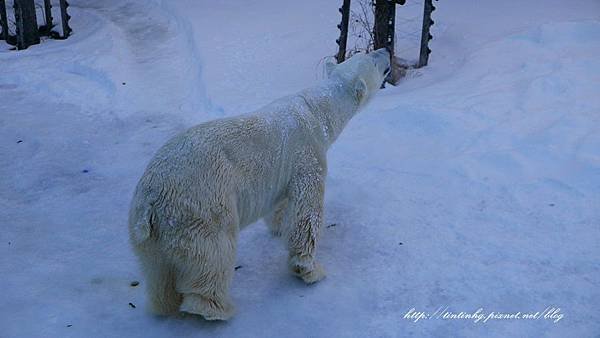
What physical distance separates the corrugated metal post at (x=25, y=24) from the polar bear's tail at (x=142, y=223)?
6215 mm

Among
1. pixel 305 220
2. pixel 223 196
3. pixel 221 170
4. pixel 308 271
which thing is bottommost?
→ pixel 308 271

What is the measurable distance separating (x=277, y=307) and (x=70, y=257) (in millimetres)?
1353

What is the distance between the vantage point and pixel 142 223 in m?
2.80

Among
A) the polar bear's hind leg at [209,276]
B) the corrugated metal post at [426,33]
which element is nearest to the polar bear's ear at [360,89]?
the polar bear's hind leg at [209,276]

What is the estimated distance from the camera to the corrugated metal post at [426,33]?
646cm

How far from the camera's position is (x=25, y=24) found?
320 inches

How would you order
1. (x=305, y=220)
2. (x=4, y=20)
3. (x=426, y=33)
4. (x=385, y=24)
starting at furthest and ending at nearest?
(x=4, y=20) < (x=426, y=33) < (x=385, y=24) < (x=305, y=220)

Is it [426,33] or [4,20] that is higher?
[426,33]

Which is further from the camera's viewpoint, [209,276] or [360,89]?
[360,89]

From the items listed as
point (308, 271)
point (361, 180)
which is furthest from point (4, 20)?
point (308, 271)

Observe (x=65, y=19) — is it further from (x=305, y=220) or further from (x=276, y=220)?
(x=305, y=220)

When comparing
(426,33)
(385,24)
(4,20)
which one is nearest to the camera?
(385,24)

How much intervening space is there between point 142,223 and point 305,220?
3.08 feet

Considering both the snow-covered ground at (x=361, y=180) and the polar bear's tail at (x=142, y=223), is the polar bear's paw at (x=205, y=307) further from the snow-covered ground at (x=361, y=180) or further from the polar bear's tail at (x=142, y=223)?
the polar bear's tail at (x=142, y=223)
